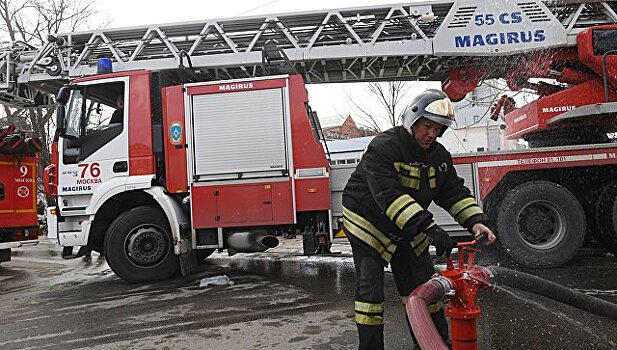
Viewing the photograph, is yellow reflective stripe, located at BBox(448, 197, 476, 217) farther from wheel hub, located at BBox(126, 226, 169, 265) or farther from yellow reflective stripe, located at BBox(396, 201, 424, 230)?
wheel hub, located at BBox(126, 226, 169, 265)

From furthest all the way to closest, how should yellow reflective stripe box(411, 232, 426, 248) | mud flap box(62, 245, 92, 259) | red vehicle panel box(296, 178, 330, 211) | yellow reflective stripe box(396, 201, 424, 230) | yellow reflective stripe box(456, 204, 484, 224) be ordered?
mud flap box(62, 245, 92, 259) < red vehicle panel box(296, 178, 330, 211) < yellow reflective stripe box(411, 232, 426, 248) < yellow reflective stripe box(456, 204, 484, 224) < yellow reflective stripe box(396, 201, 424, 230)

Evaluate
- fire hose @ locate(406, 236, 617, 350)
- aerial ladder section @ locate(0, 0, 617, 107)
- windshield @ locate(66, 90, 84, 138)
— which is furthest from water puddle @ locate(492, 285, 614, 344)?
windshield @ locate(66, 90, 84, 138)

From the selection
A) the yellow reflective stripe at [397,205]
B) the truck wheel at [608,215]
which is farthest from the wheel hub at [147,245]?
the truck wheel at [608,215]

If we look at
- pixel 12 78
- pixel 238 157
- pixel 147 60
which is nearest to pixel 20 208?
pixel 12 78

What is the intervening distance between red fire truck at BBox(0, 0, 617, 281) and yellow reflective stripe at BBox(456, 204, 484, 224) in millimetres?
2876

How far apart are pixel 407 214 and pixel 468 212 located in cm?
58

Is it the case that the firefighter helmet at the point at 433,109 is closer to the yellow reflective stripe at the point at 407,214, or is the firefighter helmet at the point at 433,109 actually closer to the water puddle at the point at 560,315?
the yellow reflective stripe at the point at 407,214

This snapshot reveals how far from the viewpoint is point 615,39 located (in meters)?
5.93

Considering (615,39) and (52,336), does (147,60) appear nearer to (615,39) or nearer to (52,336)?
(52,336)

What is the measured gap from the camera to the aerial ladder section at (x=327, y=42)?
622 centimetres

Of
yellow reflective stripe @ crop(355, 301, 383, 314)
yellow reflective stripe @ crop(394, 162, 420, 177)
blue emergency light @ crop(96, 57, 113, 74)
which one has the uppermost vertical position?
blue emergency light @ crop(96, 57, 113, 74)

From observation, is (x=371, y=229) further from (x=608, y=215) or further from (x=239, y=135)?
(x=608, y=215)

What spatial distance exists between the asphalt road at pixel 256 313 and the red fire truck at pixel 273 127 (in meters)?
0.54

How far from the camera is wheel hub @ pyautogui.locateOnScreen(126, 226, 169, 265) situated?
6.19 metres
